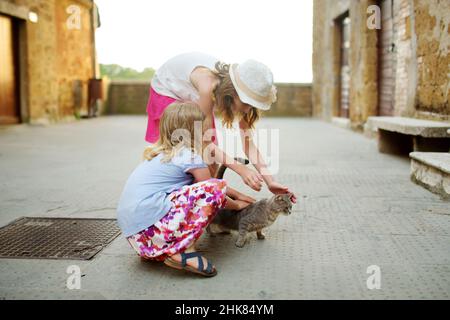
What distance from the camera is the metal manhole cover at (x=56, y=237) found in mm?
2723

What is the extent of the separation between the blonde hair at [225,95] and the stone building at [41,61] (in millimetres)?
8129

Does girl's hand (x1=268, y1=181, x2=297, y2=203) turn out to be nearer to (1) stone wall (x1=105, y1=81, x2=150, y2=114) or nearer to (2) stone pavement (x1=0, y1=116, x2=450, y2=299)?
(2) stone pavement (x1=0, y1=116, x2=450, y2=299)

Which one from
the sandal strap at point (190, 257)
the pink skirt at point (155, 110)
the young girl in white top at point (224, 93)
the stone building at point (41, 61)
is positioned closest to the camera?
the sandal strap at point (190, 257)

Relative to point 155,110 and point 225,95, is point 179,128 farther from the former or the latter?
point 155,110

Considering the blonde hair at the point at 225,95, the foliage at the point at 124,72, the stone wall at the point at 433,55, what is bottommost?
the blonde hair at the point at 225,95

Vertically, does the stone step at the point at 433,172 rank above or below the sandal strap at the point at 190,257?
above

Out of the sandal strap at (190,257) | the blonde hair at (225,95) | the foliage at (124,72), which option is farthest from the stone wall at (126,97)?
the sandal strap at (190,257)

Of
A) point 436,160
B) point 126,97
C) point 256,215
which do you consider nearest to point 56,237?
point 256,215

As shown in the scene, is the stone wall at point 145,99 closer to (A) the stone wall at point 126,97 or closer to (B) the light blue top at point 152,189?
(A) the stone wall at point 126,97

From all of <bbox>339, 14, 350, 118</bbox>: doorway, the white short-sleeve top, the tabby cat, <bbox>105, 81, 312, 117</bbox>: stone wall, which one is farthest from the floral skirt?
<bbox>105, 81, 312, 117</bbox>: stone wall

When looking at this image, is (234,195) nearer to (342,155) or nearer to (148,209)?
(148,209)

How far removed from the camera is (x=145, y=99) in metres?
16.5
